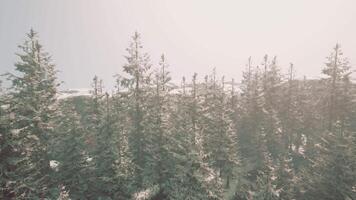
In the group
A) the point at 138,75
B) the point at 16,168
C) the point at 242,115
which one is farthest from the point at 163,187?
the point at 242,115

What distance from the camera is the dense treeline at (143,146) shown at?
24.0 meters

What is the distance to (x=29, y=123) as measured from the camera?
1094 inches

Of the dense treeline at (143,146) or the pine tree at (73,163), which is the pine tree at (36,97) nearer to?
the dense treeline at (143,146)

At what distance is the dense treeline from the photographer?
2398 cm

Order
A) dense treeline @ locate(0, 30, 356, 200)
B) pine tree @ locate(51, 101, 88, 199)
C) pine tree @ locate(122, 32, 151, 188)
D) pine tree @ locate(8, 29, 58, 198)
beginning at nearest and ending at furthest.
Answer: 1. dense treeline @ locate(0, 30, 356, 200)
2. pine tree @ locate(8, 29, 58, 198)
3. pine tree @ locate(51, 101, 88, 199)
4. pine tree @ locate(122, 32, 151, 188)

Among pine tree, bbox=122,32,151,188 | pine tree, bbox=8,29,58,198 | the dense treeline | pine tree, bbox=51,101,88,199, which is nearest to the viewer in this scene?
the dense treeline

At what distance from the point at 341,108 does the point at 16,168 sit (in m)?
39.0

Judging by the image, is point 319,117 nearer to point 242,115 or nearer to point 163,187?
point 242,115

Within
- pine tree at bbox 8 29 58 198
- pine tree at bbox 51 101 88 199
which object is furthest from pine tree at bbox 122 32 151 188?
pine tree at bbox 8 29 58 198

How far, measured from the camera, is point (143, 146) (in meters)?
36.0

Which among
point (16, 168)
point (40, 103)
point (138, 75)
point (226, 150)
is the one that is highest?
point (138, 75)

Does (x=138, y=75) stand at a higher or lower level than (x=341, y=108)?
higher

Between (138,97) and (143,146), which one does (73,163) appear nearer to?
(143,146)

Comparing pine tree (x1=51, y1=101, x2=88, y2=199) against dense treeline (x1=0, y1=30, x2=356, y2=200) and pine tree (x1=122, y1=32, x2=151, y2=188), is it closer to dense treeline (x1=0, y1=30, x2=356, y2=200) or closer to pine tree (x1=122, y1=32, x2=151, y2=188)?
dense treeline (x1=0, y1=30, x2=356, y2=200)
